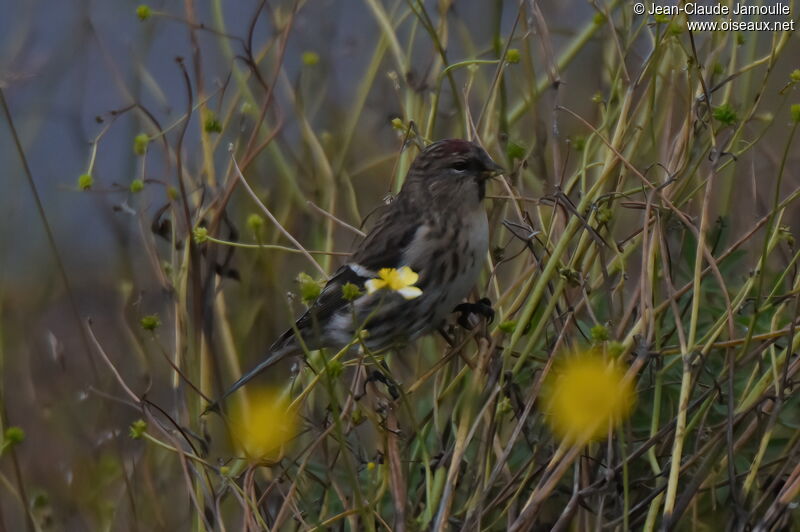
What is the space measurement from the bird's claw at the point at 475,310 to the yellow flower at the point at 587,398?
450 millimetres

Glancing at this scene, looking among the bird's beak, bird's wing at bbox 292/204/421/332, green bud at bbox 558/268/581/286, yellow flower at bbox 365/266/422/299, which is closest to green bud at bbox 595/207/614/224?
green bud at bbox 558/268/581/286

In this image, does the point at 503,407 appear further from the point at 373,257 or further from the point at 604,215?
the point at 373,257

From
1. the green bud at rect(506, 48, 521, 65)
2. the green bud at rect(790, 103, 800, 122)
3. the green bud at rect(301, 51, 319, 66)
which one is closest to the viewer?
the green bud at rect(790, 103, 800, 122)

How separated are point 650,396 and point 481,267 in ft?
1.77

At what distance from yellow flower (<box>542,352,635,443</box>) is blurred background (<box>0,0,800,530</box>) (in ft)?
1.81

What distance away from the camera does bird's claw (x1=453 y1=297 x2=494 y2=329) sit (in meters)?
2.89

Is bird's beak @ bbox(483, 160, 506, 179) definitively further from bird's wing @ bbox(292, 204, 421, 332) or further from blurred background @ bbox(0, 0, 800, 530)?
bird's wing @ bbox(292, 204, 421, 332)

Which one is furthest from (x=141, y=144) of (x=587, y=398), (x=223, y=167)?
(x=587, y=398)

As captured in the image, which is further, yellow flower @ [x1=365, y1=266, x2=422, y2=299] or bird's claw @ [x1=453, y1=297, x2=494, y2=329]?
bird's claw @ [x1=453, y1=297, x2=494, y2=329]

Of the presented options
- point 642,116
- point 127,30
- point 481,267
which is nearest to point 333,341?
point 481,267

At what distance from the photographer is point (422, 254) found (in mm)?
3154

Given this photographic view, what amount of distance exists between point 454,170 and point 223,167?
0.99 metres

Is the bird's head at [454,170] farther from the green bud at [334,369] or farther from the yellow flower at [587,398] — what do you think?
the green bud at [334,369]

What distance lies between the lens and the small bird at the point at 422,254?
301 cm
